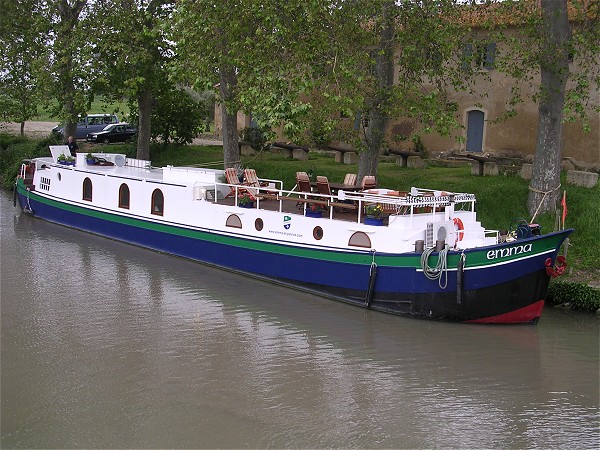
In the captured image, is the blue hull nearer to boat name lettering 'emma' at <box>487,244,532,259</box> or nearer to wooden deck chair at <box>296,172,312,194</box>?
boat name lettering 'emma' at <box>487,244,532,259</box>

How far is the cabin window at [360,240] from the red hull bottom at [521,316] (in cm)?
255

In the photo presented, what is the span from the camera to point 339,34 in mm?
19719

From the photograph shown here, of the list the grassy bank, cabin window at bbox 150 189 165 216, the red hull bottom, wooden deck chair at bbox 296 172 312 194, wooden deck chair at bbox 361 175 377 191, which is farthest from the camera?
cabin window at bbox 150 189 165 216

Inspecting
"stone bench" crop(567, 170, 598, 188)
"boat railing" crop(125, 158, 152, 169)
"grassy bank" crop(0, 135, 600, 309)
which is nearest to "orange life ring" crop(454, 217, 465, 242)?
"grassy bank" crop(0, 135, 600, 309)

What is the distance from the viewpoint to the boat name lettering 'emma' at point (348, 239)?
1555 centimetres

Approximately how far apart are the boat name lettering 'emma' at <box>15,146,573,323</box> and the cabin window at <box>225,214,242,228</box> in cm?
2

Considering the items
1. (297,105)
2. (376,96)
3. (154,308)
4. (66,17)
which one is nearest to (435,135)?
(376,96)

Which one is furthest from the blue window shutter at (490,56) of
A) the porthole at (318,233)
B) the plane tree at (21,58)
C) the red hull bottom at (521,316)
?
the plane tree at (21,58)

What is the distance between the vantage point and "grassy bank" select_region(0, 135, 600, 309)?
1869 centimetres

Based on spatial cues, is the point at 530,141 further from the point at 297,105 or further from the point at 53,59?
the point at 53,59

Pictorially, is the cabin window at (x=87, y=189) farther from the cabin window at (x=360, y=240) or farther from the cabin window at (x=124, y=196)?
the cabin window at (x=360, y=240)

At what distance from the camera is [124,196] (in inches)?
880

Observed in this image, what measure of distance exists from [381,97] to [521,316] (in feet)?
24.2

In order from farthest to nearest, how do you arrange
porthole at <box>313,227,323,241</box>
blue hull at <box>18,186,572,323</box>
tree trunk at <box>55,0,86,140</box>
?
tree trunk at <box>55,0,86,140</box>
porthole at <box>313,227,323,241</box>
blue hull at <box>18,186,572,323</box>
